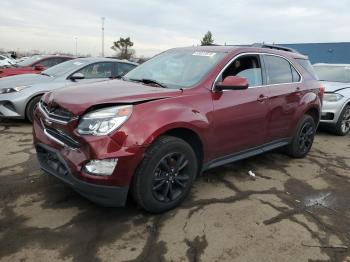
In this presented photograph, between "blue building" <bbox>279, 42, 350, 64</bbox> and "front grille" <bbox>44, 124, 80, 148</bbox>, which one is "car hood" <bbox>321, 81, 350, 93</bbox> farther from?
"blue building" <bbox>279, 42, 350, 64</bbox>

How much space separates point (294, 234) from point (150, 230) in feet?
4.45

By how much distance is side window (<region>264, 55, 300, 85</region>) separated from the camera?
16.2ft

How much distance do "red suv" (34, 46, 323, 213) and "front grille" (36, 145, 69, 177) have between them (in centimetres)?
1

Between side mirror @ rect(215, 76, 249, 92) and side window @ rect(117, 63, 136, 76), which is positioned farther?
side window @ rect(117, 63, 136, 76)

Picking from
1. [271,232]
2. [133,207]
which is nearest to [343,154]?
[271,232]

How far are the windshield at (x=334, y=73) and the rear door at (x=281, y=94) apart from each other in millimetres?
3886

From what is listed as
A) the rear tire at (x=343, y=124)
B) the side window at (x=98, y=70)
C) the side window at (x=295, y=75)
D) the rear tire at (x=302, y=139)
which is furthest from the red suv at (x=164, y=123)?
the side window at (x=98, y=70)

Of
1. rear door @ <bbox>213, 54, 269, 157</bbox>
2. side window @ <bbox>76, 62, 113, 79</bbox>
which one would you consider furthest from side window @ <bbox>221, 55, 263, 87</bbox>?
side window @ <bbox>76, 62, 113, 79</bbox>

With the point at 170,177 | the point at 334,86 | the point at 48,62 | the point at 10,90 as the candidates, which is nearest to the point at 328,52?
the point at 334,86

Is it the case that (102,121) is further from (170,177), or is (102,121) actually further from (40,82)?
(40,82)

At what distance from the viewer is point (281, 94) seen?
4.97 meters

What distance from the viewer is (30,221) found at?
3412 mm

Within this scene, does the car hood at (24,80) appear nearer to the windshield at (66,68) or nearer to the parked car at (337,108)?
the windshield at (66,68)

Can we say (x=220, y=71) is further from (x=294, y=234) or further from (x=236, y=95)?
(x=294, y=234)
